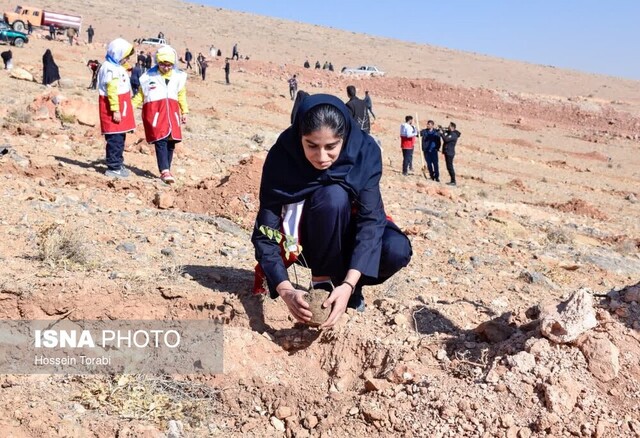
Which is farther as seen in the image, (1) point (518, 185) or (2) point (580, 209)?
(1) point (518, 185)

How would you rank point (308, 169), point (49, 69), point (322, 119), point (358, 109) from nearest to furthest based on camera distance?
point (322, 119), point (308, 169), point (358, 109), point (49, 69)

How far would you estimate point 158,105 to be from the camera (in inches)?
251

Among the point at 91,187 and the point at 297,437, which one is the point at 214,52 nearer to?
the point at 91,187

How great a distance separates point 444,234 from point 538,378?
4.52m

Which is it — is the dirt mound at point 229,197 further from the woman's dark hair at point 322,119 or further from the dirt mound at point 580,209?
the dirt mound at point 580,209

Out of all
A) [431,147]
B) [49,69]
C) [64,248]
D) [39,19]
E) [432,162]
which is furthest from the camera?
[39,19]

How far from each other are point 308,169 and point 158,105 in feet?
13.2

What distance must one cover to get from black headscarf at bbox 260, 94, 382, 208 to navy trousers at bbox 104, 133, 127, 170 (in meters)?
4.00

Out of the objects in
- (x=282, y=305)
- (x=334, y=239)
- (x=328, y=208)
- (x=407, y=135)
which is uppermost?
(x=328, y=208)

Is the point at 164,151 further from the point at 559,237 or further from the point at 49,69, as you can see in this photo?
the point at 49,69

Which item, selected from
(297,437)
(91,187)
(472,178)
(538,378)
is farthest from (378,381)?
(472,178)

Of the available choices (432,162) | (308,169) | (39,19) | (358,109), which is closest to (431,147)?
(432,162)

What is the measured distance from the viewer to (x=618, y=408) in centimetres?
229

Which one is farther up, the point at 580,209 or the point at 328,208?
the point at 328,208
